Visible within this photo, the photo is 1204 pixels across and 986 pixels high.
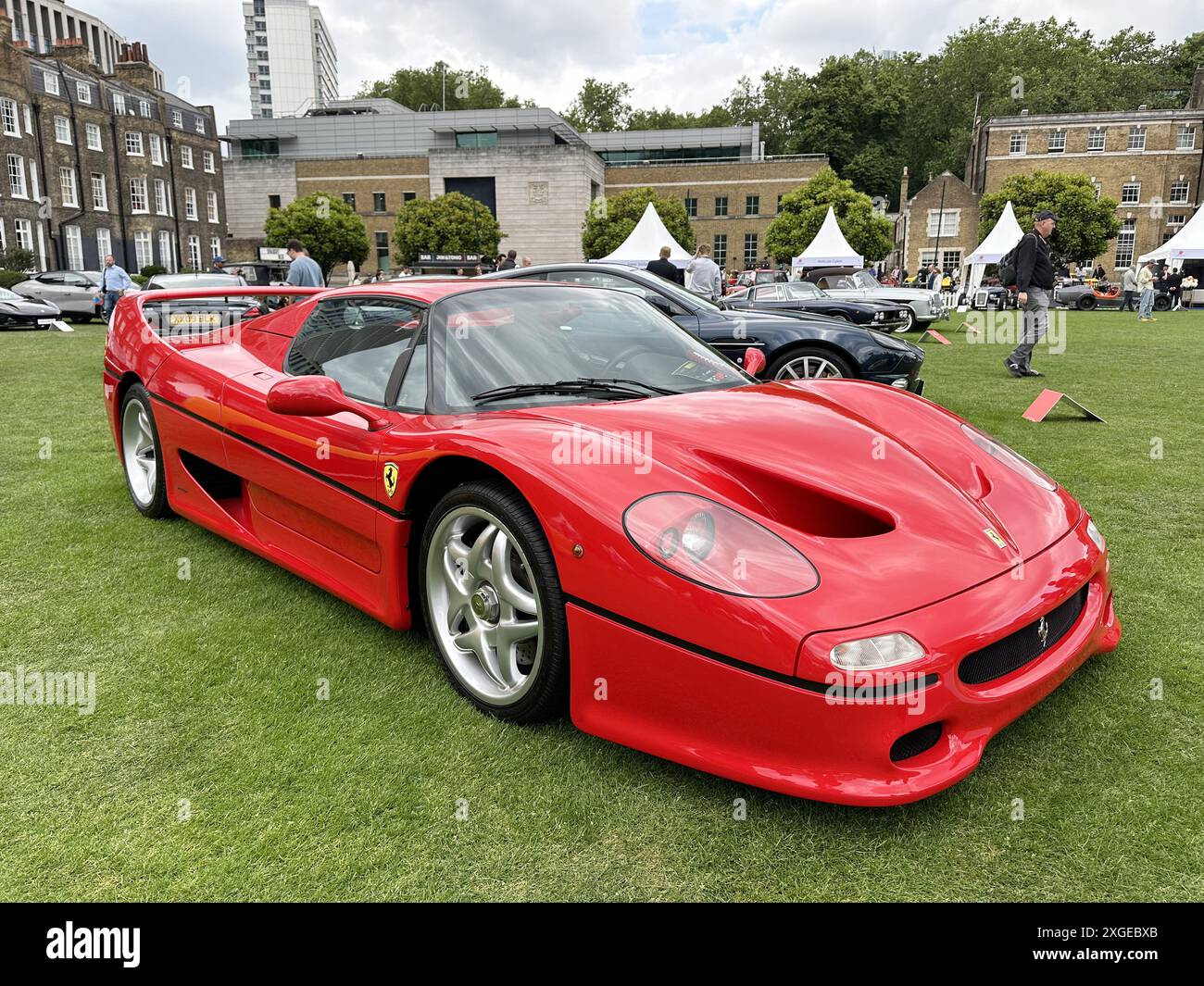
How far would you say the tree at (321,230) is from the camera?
50.2 meters

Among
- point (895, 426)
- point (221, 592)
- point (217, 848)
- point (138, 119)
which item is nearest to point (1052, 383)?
point (895, 426)

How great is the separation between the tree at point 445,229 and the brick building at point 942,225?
28.2 meters

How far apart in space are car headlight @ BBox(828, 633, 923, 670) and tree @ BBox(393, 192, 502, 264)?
50.5 meters

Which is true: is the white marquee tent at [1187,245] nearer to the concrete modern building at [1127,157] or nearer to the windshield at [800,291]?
the windshield at [800,291]

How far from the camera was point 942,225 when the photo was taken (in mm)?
57188

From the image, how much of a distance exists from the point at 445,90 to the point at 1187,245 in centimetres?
7943

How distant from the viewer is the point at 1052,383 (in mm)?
9344

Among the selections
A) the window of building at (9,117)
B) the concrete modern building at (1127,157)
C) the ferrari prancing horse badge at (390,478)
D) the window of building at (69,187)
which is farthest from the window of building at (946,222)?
the ferrari prancing horse badge at (390,478)

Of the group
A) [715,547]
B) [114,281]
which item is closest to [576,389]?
[715,547]

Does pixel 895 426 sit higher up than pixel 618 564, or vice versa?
pixel 895 426

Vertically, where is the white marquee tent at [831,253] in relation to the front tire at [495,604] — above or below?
above

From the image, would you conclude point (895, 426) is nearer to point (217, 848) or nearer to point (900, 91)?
point (217, 848)

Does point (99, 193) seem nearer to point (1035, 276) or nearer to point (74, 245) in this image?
point (74, 245)
